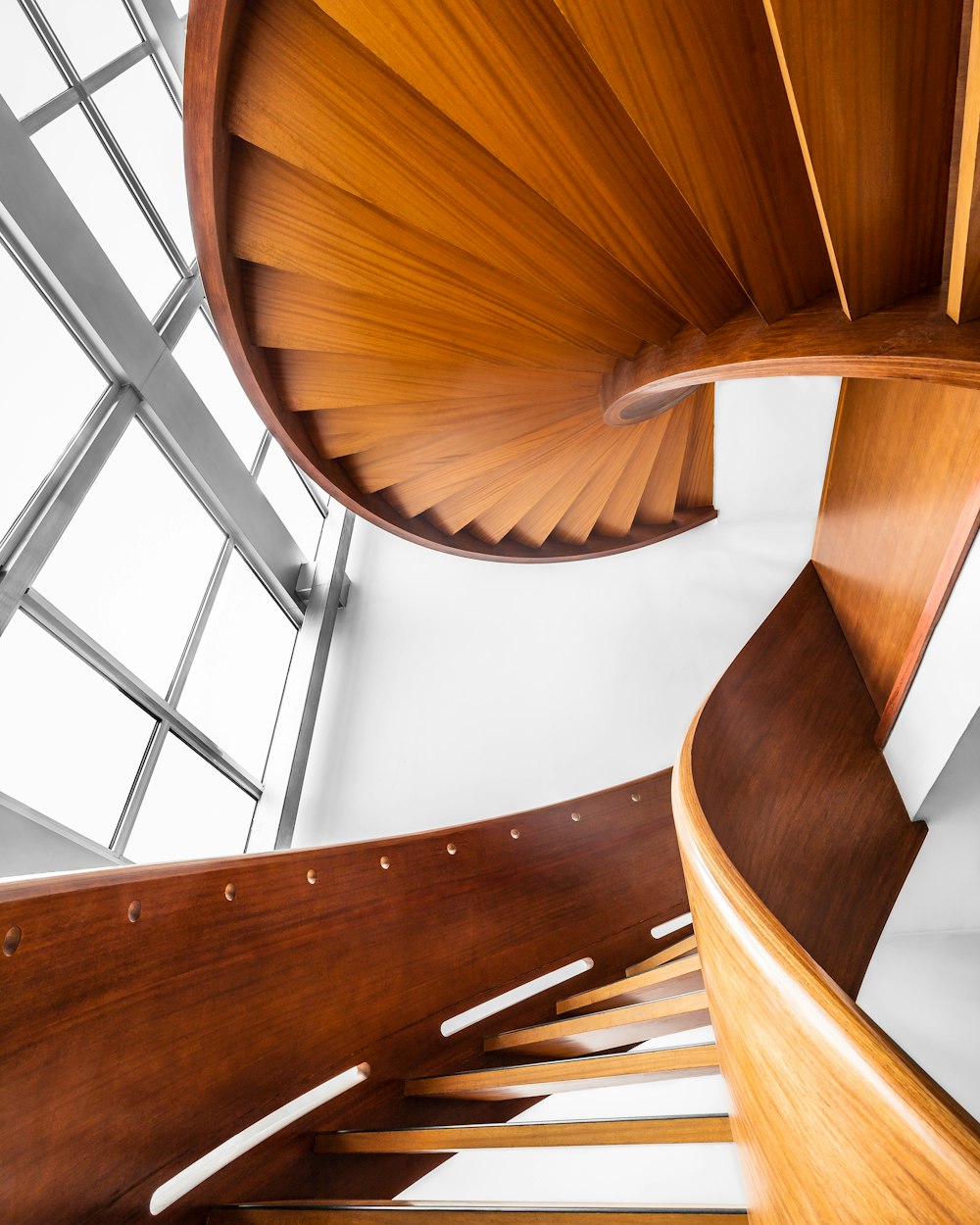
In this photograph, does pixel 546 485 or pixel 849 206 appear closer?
pixel 849 206

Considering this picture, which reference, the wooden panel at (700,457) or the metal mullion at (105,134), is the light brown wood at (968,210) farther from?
the metal mullion at (105,134)

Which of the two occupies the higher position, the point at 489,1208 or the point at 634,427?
the point at 634,427

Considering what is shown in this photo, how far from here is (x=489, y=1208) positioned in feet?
3.30

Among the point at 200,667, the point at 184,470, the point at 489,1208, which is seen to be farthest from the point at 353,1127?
the point at 184,470

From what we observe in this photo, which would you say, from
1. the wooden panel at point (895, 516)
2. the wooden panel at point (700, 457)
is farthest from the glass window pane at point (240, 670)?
the wooden panel at point (895, 516)

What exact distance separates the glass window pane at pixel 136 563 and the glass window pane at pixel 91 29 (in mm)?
1386

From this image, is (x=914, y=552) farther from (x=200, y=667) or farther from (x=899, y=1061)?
(x=200, y=667)

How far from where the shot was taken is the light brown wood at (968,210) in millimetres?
923

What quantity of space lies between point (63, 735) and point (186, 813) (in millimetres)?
786

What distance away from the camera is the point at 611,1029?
4.99 feet

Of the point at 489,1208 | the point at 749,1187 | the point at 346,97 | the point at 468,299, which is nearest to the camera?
the point at 749,1187

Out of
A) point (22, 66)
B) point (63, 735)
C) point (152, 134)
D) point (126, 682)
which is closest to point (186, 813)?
point (126, 682)

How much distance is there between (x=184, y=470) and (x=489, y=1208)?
3.04 m

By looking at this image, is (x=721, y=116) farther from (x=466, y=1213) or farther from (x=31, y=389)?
(x=31, y=389)
